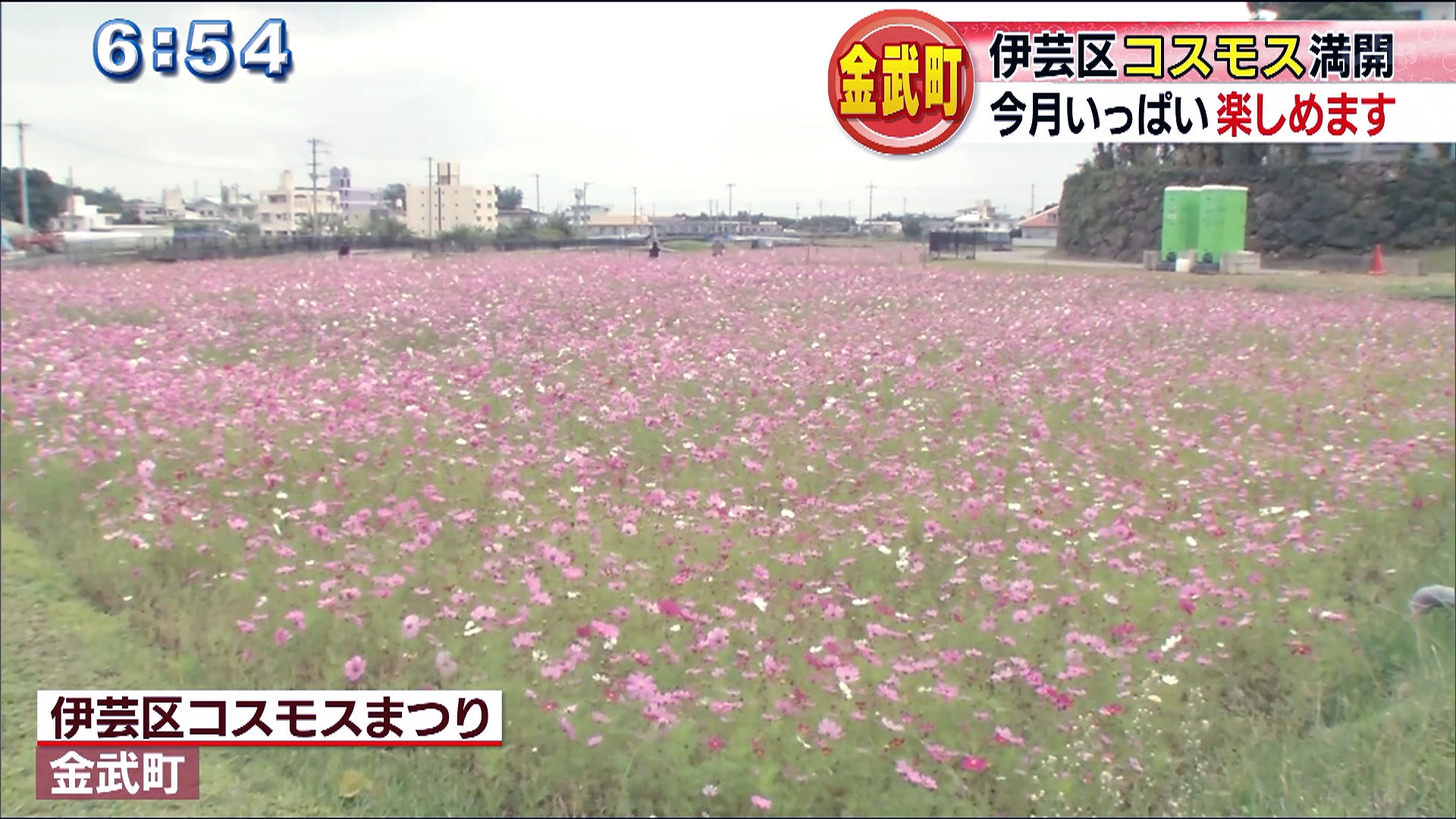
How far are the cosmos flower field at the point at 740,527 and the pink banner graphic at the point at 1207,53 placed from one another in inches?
80.4

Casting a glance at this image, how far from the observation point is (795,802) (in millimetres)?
3318

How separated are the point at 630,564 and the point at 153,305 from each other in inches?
263

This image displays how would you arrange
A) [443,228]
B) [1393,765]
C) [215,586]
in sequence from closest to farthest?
[1393,765] → [215,586] → [443,228]

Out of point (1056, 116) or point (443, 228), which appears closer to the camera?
point (1056, 116)

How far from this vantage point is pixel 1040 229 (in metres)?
8.47

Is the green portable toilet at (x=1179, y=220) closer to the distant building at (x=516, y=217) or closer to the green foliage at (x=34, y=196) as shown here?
the distant building at (x=516, y=217)

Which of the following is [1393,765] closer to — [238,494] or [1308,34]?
[1308,34]

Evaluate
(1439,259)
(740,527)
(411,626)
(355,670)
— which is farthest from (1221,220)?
(355,670)

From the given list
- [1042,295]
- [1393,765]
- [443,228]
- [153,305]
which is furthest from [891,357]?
[153,305]

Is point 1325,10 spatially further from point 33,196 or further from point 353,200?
Answer: point 33,196

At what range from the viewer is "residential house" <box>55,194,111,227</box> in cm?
693

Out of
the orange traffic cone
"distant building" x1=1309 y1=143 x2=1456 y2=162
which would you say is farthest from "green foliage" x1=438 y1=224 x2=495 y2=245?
the orange traffic cone

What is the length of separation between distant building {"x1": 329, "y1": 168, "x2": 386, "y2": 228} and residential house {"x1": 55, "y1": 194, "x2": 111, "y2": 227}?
280 centimetres

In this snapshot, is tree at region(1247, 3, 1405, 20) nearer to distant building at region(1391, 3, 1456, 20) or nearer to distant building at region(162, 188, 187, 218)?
distant building at region(1391, 3, 1456, 20)
